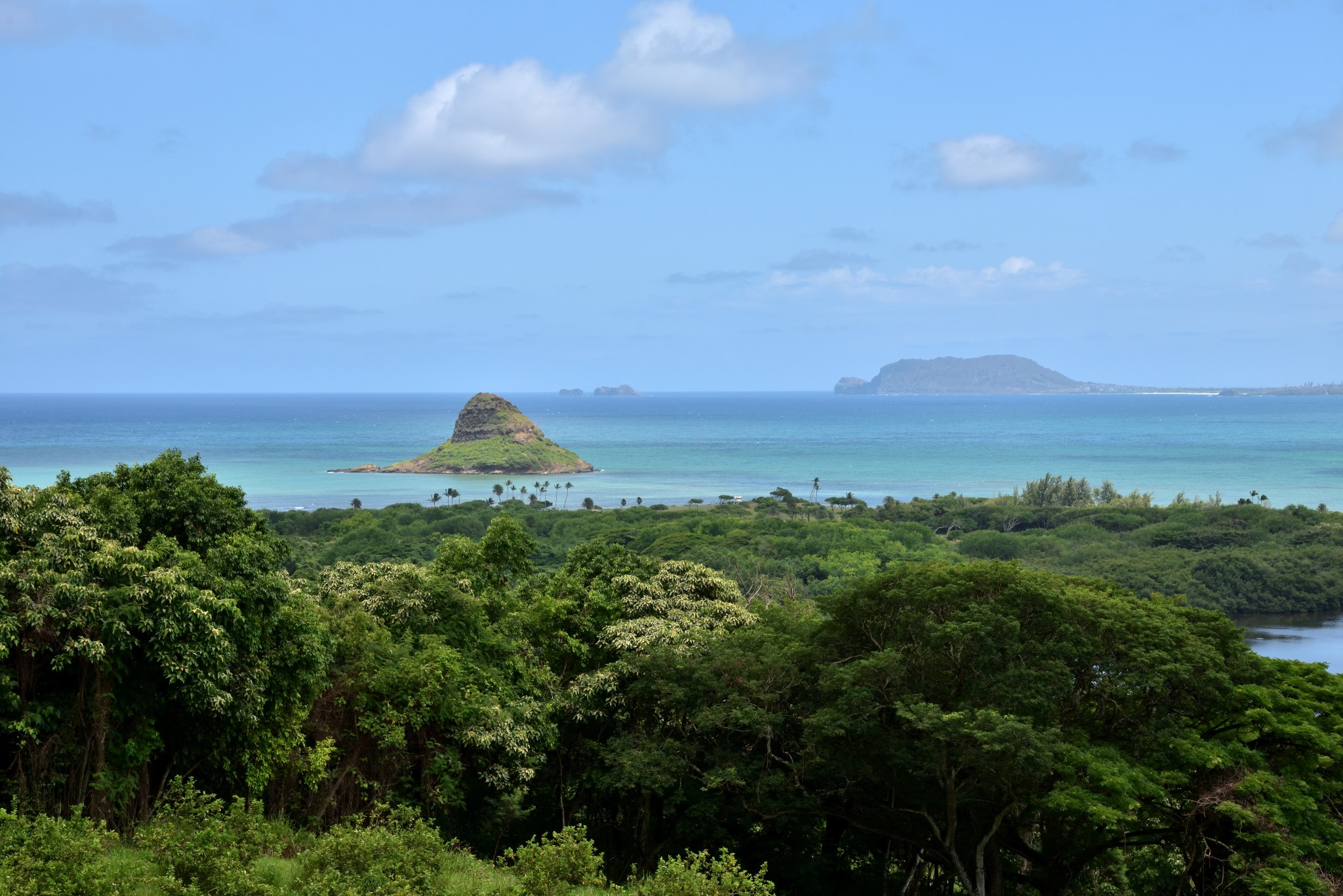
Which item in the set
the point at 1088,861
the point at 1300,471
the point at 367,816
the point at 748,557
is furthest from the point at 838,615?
the point at 1300,471

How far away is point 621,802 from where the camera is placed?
18359 mm

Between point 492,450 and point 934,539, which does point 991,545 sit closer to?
point 934,539

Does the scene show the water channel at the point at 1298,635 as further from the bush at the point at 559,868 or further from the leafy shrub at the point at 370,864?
the leafy shrub at the point at 370,864

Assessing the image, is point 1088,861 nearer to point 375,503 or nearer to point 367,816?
point 367,816

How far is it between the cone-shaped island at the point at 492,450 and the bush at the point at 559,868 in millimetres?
111056

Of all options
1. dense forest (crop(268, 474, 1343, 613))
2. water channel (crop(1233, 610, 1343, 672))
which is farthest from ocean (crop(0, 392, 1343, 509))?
water channel (crop(1233, 610, 1343, 672))

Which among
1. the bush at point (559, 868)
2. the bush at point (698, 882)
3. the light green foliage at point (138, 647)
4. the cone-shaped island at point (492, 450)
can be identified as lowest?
the bush at point (559, 868)

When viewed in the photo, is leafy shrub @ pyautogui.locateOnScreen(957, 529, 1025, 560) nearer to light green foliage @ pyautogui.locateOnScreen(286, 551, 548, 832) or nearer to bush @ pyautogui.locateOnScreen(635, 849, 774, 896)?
light green foliage @ pyautogui.locateOnScreen(286, 551, 548, 832)

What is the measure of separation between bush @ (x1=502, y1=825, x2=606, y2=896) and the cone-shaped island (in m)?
111

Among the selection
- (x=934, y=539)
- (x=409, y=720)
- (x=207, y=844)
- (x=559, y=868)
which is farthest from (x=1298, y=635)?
(x=207, y=844)

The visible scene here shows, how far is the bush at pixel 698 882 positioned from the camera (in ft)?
31.2

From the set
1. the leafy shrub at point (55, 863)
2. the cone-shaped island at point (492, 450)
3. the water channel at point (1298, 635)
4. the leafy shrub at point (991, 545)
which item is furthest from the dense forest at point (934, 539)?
the cone-shaped island at point (492, 450)

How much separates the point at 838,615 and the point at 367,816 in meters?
7.36

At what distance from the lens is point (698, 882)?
376 inches
